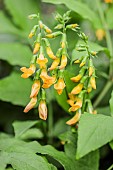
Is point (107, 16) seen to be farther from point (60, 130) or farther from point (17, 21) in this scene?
point (60, 130)

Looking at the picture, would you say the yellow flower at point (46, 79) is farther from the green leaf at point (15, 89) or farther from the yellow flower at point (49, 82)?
the green leaf at point (15, 89)

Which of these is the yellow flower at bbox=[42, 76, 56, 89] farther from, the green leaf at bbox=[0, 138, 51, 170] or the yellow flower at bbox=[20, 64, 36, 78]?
the green leaf at bbox=[0, 138, 51, 170]

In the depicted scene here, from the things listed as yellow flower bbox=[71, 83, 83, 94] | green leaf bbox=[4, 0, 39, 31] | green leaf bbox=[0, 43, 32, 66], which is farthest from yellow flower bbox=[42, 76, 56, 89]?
green leaf bbox=[4, 0, 39, 31]

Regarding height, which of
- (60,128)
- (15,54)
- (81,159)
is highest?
(15,54)

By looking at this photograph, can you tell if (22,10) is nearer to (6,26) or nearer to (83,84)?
(6,26)

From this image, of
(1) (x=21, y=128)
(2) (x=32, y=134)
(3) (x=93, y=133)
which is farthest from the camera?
(2) (x=32, y=134)

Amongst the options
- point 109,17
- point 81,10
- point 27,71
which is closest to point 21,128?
point 27,71

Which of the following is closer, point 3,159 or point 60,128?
point 3,159

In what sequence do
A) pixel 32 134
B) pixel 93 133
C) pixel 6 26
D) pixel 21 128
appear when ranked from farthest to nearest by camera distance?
pixel 6 26, pixel 32 134, pixel 21 128, pixel 93 133
